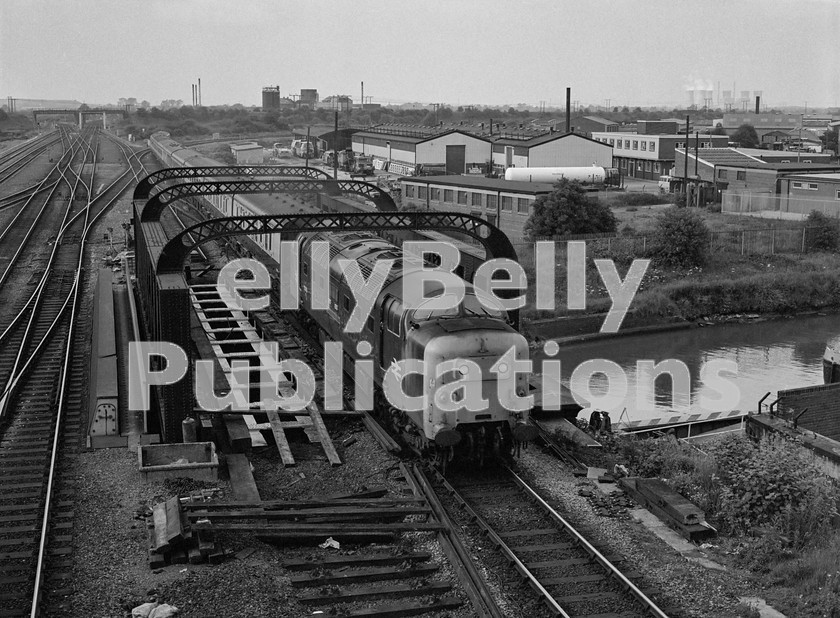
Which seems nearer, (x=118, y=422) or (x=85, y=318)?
(x=118, y=422)

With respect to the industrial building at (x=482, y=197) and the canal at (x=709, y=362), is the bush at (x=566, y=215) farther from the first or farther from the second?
the canal at (x=709, y=362)

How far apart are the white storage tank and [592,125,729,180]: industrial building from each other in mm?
9561

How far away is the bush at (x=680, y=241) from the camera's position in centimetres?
3653

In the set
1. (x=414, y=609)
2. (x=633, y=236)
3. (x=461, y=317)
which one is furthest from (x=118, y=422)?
(x=633, y=236)

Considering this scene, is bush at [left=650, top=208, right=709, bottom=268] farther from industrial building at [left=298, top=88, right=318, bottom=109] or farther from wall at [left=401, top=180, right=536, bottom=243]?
industrial building at [left=298, top=88, right=318, bottom=109]

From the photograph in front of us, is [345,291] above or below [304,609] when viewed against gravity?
above

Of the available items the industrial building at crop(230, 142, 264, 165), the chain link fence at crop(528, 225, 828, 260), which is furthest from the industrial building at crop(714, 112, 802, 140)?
the chain link fence at crop(528, 225, 828, 260)

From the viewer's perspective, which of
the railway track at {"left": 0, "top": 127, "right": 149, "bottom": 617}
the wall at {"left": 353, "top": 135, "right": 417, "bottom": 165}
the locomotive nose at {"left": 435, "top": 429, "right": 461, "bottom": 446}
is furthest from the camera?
the wall at {"left": 353, "top": 135, "right": 417, "bottom": 165}

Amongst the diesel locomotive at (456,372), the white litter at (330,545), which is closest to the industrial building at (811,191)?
the diesel locomotive at (456,372)

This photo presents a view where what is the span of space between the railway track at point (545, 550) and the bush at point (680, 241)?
81.0ft

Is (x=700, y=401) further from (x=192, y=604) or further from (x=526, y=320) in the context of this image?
(x=192, y=604)

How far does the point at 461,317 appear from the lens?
1372 cm

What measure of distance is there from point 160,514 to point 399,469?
374 cm

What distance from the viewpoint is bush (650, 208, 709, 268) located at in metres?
36.5
